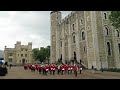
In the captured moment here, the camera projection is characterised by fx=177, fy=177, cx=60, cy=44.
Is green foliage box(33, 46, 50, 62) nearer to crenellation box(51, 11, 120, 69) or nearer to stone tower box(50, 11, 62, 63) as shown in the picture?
stone tower box(50, 11, 62, 63)

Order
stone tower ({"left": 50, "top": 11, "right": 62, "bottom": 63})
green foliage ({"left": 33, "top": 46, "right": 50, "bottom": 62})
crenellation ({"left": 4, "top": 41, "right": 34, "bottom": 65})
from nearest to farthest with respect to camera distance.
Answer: stone tower ({"left": 50, "top": 11, "right": 62, "bottom": 63}) < green foliage ({"left": 33, "top": 46, "right": 50, "bottom": 62}) < crenellation ({"left": 4, "top": 41, "right": 34, "bottom": 65})

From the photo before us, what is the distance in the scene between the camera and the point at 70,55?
53.9 meters

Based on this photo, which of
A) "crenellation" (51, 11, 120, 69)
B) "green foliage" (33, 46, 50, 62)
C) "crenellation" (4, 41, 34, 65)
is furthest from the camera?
"crenellation" (4, 41, 34, 65)

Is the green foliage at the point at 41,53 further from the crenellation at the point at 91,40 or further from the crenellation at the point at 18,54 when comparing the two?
the crenellation at the point at 91,40

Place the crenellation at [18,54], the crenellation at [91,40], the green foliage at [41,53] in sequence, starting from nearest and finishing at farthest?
the crenellation at [91,40], the green foliage at [41,53], the crenellation at [18,54]

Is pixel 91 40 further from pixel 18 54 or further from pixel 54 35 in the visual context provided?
pixel 18 54

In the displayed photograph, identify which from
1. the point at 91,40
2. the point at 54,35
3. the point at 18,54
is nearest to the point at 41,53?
the point at 18,54

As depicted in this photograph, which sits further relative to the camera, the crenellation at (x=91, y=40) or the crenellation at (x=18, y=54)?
the crenellation at (x=18, y=54)

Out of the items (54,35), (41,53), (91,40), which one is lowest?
(41,53)

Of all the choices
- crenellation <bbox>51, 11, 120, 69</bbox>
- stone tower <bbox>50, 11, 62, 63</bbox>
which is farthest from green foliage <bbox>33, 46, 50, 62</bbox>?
crenellation <bbox>51, 11, 120, 69</bbox>

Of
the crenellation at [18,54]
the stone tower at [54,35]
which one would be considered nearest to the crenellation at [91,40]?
the stone tower at [54,35]
